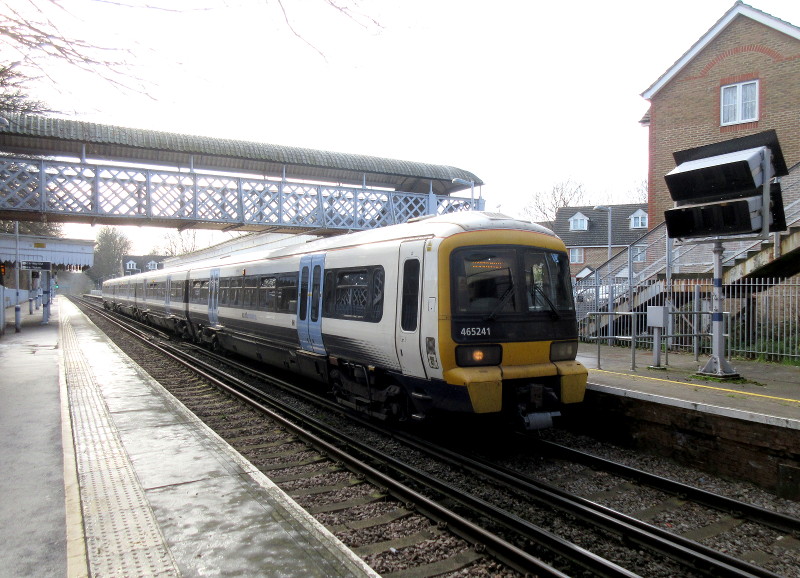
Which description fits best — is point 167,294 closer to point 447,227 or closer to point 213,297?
point 213,297

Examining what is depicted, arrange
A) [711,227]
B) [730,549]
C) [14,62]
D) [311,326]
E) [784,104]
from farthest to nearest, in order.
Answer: [784,104]
[311,326]
[711,227]
[14,62]
[730,549]

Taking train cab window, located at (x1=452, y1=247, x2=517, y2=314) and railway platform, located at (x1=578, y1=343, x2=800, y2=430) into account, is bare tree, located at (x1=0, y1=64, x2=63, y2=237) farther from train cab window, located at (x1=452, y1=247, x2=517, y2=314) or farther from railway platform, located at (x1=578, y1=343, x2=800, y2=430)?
railway platform, located at (x1=578, y1=343, x2=800, y2=430)

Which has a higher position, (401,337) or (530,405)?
(401,337)

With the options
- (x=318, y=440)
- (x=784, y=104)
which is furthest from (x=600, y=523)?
(x=784, y=104)

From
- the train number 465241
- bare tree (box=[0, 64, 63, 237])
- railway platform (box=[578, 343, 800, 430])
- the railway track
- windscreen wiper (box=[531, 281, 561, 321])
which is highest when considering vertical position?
bare tree (box=[0, 64, 63, 237])

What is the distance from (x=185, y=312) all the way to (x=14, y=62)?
616 inches

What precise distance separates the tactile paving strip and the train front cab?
3419 millimetres

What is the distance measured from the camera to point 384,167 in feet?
74.5

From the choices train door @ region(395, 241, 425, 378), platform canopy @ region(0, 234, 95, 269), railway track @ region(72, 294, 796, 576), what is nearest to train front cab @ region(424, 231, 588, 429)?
train door @ region(395, 241, 425, 378)

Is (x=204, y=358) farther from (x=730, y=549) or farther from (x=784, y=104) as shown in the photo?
(x=784, y=104)

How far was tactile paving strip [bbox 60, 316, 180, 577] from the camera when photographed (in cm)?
399

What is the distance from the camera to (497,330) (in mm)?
6941

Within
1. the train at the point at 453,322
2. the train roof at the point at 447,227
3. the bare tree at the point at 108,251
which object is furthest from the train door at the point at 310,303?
the bare tree at the point at 108,251

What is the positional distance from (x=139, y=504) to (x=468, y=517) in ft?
9.71
